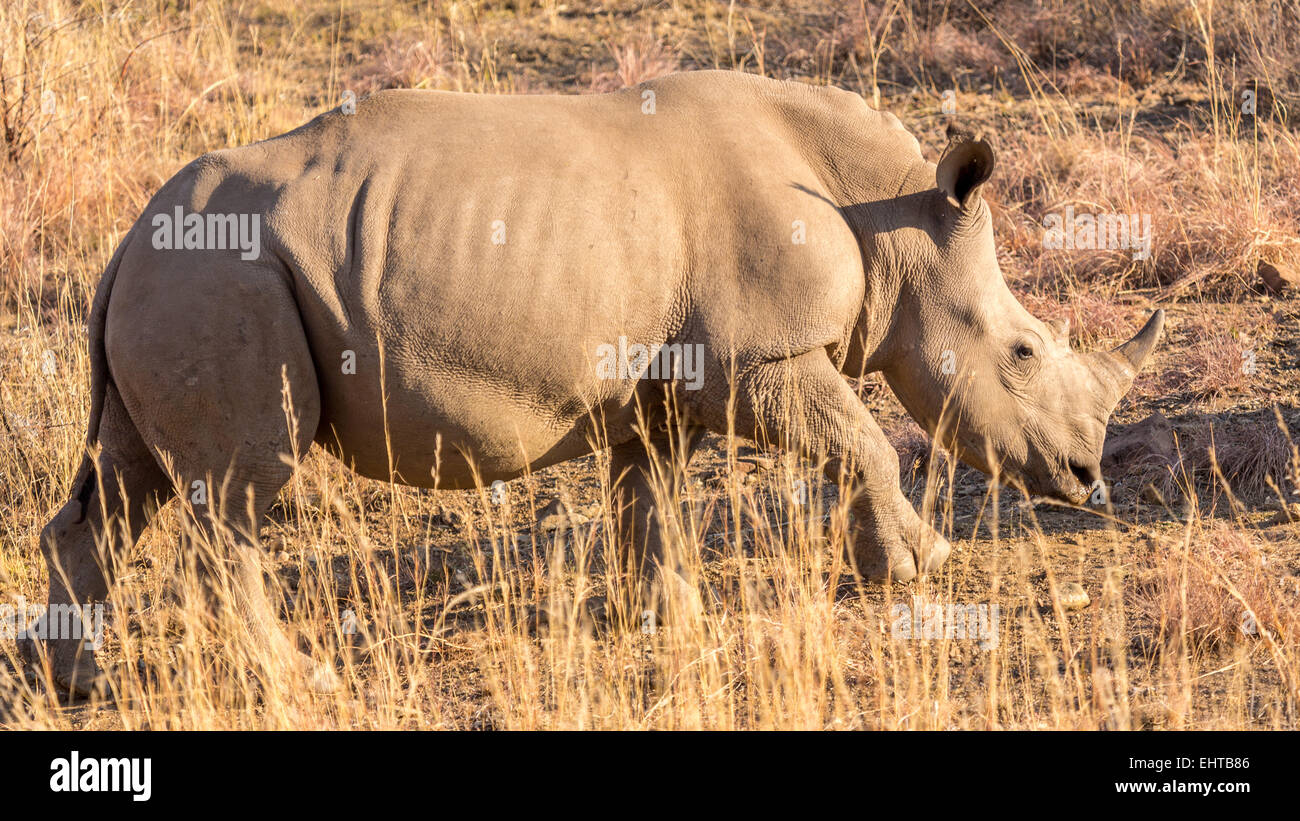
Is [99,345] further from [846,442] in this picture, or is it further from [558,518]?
[846,442]

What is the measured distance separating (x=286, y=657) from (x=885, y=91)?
7313 mm

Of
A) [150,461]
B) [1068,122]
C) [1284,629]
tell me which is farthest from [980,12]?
[150,461]

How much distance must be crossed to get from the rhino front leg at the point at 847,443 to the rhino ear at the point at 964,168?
28.7 inches

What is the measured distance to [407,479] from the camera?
5.18 m

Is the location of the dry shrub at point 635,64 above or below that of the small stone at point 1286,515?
above

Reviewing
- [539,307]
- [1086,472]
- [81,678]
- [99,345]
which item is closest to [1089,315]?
[1086,472]

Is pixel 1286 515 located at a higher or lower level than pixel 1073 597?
higher

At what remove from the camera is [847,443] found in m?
5.18

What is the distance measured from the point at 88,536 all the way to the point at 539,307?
1839 millimetres

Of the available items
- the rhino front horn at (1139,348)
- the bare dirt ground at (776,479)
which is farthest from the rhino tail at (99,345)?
the rhino front horn at (1139,348)

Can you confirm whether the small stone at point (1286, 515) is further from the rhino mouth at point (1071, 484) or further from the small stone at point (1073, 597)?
the small stone at point (1073, 597)

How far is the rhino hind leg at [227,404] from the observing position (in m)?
4.66
